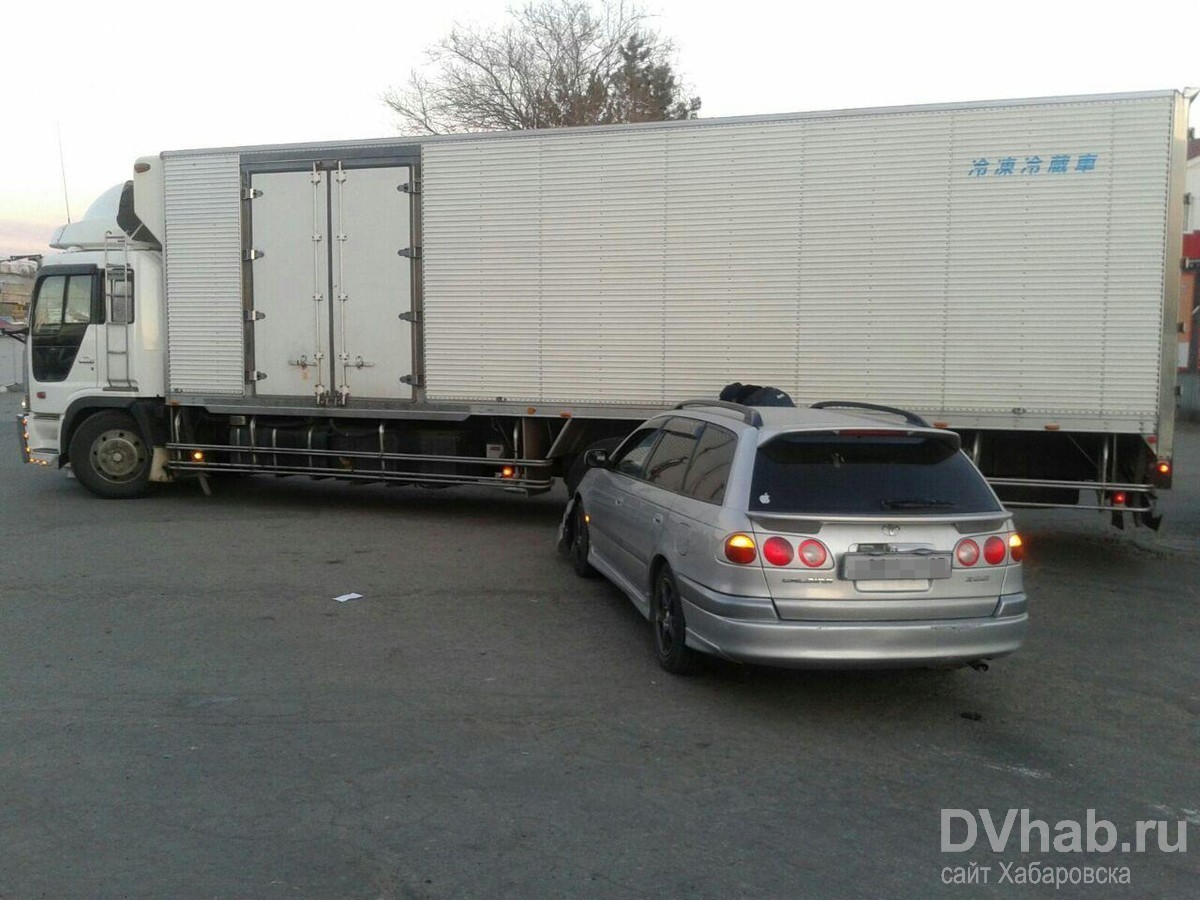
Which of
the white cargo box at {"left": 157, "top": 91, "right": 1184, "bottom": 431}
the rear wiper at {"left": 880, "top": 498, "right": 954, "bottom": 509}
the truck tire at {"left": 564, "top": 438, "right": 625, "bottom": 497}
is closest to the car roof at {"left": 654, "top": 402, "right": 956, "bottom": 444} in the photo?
the rear wiper at {"left": 880, "top": 498, "right": 954, "bottom": 509}

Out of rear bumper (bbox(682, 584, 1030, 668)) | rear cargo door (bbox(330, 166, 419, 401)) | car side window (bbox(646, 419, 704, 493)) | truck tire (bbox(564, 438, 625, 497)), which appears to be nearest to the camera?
rear bumper (bbox(682, 584, 1030, 668))

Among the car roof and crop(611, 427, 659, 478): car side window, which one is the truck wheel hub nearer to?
crop(611, 427, 659, 478): car side window

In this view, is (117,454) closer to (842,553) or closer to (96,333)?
(96,333)

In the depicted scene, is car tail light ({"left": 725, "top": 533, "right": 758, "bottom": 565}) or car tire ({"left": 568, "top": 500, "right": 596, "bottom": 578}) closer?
car tail light ({"left": 725, "top": 533, "right": 758, "bottom": 565})

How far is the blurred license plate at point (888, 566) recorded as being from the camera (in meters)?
5.19

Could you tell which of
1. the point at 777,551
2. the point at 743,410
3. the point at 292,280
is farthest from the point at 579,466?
the point at 777,551

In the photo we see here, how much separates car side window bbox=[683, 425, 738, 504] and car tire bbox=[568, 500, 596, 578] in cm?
217

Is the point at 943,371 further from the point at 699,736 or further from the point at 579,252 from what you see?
the point at 699,736

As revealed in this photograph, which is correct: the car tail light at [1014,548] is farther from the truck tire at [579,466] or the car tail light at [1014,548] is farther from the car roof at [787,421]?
the truck tire at [579,466]

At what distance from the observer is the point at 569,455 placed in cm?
1105

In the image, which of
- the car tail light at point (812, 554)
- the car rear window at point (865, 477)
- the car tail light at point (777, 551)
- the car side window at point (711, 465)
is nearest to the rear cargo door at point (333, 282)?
the car side window at point (711, 465)

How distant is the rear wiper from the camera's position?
17.6 feet

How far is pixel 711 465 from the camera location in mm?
6004

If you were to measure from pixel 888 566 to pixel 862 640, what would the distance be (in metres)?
0.40
